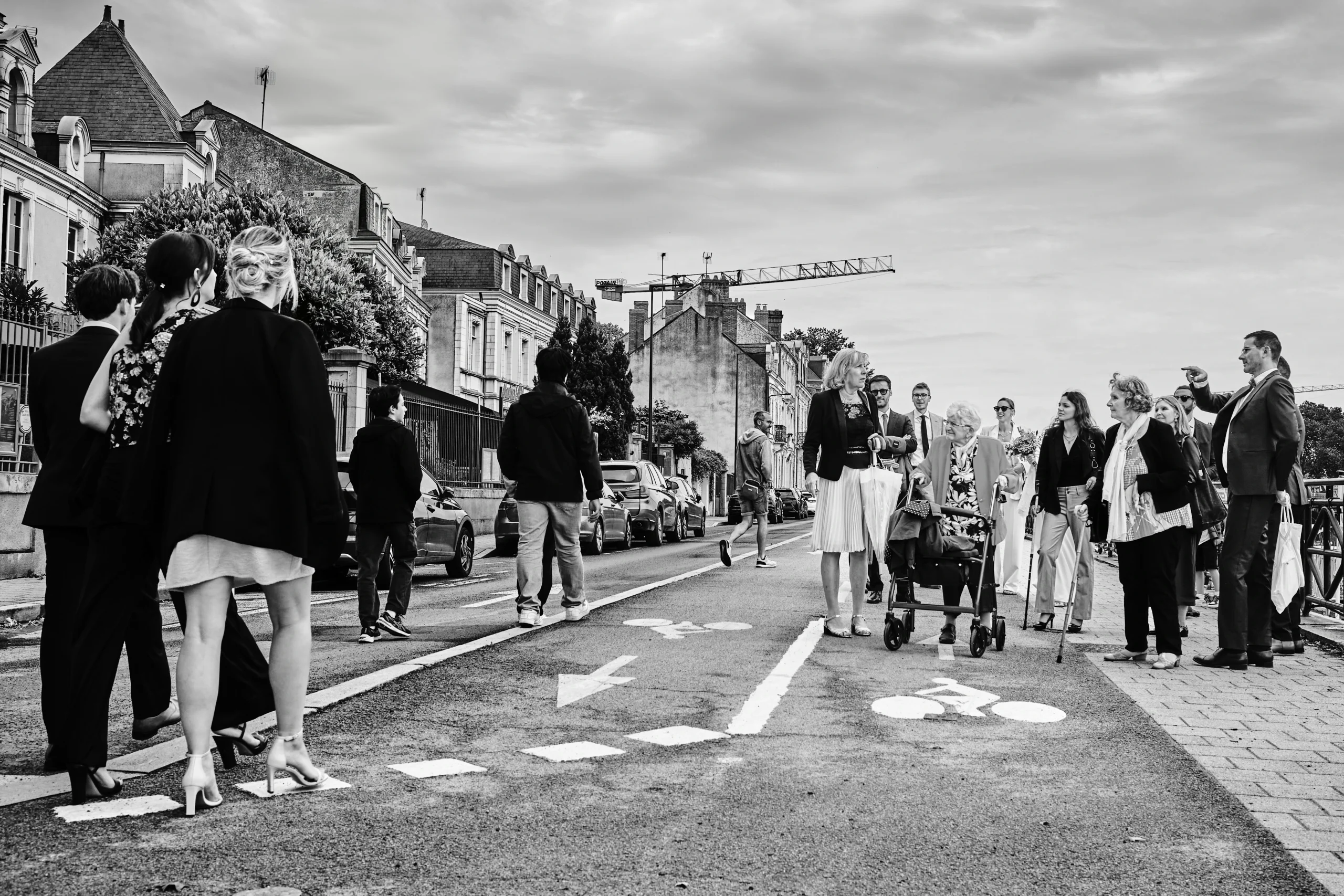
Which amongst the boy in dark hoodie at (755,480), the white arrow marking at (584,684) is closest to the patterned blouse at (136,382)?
the white arrow marking at (584,684)

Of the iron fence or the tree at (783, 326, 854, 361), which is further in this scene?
the tree at (783, 326, 854, 361)

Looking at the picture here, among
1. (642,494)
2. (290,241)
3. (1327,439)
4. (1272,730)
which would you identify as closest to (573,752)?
(1272,730)

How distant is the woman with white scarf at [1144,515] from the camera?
8398 millimetres

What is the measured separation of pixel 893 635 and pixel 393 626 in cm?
349

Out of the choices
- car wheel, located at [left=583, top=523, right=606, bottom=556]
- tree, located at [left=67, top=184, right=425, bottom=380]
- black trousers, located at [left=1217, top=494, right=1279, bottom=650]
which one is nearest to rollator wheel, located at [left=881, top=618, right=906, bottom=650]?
black trousers, located at [left=1217, top=494, right=1279, bottom=650]

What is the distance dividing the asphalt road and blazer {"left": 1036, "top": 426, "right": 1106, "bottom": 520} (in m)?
2.95

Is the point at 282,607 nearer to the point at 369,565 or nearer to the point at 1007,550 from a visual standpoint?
the point at 369,565

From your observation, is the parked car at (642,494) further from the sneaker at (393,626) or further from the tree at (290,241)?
the sneaker at (393,626)

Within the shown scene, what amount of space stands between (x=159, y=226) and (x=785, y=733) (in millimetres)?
34996

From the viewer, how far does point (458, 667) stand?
768 centimetres

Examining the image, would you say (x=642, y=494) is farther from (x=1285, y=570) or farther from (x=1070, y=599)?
(x=1285, y=570)

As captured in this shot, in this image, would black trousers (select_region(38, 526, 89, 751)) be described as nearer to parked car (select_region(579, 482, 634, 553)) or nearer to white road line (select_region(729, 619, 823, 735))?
white road line (select_region(729, 619, 823, 735))

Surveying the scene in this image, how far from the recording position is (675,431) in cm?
6600

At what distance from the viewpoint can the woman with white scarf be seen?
331 inches
